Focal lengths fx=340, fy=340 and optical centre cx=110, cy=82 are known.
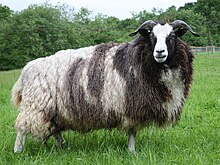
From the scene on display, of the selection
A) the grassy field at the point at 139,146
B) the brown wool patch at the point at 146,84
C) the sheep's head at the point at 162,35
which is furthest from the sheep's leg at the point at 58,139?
the sheep's head at the point at 162,35

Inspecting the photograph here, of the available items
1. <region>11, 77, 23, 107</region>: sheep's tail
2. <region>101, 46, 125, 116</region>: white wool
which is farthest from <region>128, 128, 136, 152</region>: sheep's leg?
<region>11, 77, 23, 107</region>: sheep's tail

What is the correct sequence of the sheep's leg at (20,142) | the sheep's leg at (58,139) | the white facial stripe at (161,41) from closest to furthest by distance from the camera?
the white facial stripe at (161,41) → the sheep's leg at (20,142) → the sheep's leg at (58,139)

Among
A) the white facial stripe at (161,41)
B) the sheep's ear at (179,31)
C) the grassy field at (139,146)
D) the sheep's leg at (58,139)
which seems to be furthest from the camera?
the sheep's leg at (58,139)

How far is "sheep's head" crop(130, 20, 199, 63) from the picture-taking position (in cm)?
436

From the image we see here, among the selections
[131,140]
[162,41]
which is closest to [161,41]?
[162,41]

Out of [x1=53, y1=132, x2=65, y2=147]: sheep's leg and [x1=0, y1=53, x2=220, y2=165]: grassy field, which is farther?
[x1=53, y1=132, x2=65, y2=147]: sheep's leg

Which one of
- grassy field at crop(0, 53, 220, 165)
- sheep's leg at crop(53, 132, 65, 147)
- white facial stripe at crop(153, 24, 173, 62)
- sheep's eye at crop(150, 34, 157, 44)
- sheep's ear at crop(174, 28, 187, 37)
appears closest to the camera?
grassy field at crop(0, 53, 220, 165)

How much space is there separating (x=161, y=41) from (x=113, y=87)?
0.92 meters

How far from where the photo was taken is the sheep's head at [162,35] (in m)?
4.36

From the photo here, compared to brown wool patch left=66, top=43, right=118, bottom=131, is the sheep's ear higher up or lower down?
higher up

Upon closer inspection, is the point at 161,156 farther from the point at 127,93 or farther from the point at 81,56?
the point at 81,56

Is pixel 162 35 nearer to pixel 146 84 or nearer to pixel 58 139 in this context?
pixel 146 84

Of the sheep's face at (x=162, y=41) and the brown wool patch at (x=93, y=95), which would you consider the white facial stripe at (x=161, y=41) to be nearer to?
the sheep's face at (x=162, y=41)

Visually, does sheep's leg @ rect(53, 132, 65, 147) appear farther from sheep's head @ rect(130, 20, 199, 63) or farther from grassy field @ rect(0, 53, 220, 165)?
sheep's head @ rect(130, 20, 199, 63)
